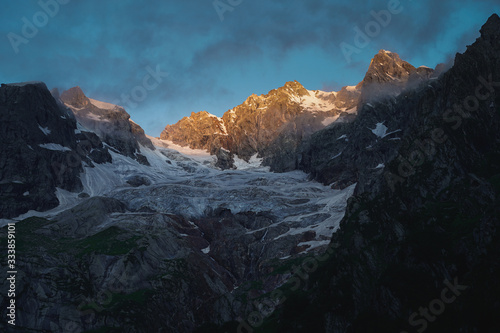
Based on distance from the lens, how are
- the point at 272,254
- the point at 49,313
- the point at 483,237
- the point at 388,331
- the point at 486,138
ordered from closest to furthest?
1. the point at 483,237
2. the point at 388,331
3. the point at 486,138
4. the point at 49,313
5. the point at 272,254

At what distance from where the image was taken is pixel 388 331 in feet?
258

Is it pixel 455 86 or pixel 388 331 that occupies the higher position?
pixel 455 86

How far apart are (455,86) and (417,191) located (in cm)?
5251

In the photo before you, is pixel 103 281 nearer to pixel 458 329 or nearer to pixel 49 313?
pixel 49 313

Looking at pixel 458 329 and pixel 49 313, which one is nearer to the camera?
pixel 458 329

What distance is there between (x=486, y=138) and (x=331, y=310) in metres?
64.9

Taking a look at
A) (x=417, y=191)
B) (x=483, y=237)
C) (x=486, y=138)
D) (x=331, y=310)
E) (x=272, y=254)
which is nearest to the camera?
(x=483, y=237)

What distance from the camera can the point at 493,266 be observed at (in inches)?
2608

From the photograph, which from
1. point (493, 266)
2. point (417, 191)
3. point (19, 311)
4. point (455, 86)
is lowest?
point (493, 266)

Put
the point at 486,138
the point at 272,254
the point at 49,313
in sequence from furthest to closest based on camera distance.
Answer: the point at 272,254 → the point at 49,313 → the point at 486,138

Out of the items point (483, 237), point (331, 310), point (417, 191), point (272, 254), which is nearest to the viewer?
point (483, 237)

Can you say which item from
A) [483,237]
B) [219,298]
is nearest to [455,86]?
[483,237]

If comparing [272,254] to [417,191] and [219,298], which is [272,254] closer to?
[219,298]

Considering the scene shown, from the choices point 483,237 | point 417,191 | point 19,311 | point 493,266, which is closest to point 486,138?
point 417,191
